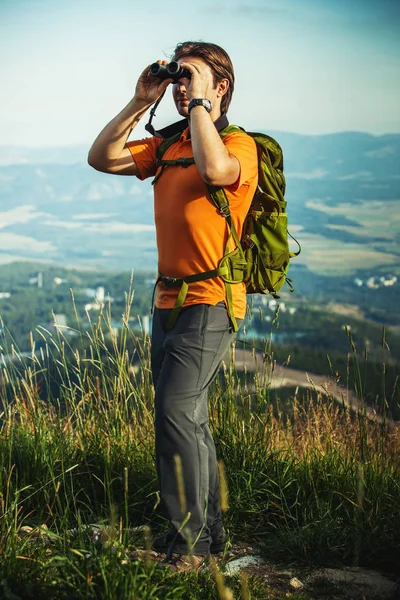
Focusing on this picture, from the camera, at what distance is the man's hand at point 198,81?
260cm

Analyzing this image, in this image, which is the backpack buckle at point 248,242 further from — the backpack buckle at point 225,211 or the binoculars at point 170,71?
the binoculars at point 170,71

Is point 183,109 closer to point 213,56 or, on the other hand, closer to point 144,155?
point 213,56

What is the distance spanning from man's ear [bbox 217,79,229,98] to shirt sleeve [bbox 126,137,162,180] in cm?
A: 39

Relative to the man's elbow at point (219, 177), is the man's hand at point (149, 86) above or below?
above

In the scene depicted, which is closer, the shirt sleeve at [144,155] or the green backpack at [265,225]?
the green backpack at [265,225]

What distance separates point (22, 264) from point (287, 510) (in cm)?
15486

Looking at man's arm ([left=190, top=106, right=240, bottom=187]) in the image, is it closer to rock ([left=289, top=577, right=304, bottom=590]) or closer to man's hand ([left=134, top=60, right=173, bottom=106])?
man's hand ([left=134, top=60, right=173, bottom=106])

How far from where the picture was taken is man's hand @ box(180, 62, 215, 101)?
8.52ft

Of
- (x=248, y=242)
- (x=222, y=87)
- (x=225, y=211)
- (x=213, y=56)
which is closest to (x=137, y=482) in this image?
(x=248, y=242)

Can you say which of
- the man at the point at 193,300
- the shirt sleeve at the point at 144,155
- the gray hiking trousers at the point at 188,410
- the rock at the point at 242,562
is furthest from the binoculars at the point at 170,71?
the rock at the point at 242,562

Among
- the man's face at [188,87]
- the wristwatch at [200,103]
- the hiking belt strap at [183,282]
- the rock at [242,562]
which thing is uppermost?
the man's face at [188,87]

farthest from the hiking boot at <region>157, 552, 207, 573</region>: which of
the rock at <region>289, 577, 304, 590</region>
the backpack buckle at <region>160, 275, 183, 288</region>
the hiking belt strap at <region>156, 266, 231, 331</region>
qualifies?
the backpack buckle at <region>160, 275, 183, 288</region>

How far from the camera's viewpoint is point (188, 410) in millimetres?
2529

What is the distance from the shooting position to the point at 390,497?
9.68 ft
